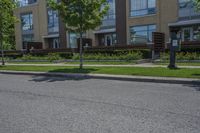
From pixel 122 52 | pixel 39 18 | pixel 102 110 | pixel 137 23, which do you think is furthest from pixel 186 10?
→ pixel 102 110

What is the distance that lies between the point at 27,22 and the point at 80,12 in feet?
92.6

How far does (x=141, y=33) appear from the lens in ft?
99.3

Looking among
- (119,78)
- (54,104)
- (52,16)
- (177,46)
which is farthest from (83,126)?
(52,16)

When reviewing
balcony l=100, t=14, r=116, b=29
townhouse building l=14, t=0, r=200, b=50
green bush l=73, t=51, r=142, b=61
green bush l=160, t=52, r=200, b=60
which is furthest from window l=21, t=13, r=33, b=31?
green bush l=160, t=52, r=200, b=60

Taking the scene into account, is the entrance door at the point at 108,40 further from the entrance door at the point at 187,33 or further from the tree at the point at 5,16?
the tree at the point at 5,16

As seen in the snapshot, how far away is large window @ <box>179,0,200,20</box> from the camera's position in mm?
26781

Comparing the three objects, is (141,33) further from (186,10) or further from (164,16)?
(186,10)

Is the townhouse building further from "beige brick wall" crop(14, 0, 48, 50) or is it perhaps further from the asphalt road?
the asphalt road

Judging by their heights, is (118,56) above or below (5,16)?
below

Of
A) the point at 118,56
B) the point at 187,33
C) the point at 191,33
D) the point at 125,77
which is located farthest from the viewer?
the point at 187,33

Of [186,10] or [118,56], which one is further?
[186,10]

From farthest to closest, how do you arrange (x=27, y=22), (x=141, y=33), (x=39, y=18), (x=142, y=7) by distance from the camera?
(x=27, y=22) → (x=39, y=18) → (x=141, y=33) → (x=142, y=7)

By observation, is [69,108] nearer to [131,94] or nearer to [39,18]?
[131,94]

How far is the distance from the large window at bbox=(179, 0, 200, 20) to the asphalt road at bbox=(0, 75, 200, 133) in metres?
18.0
